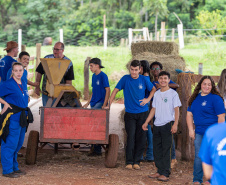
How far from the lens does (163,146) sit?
241 inches

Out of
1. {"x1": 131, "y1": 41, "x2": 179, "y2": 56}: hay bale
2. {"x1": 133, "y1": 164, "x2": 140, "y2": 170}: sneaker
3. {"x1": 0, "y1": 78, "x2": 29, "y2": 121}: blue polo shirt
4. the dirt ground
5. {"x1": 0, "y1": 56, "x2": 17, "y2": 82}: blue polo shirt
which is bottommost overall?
the dirt ground

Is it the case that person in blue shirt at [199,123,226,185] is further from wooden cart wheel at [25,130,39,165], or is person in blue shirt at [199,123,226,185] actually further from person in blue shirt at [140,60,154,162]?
wooden cart wheel at [25,130,39,165]

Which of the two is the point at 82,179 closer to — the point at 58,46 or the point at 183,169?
the point at 183,169

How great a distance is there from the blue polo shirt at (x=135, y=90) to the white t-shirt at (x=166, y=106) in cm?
58

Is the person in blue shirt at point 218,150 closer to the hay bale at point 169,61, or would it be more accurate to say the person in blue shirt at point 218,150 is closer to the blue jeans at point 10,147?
the blue jeans at point 10,147

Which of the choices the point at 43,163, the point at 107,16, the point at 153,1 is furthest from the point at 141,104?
the point at 107,16

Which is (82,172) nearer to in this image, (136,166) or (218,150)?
(136,166)

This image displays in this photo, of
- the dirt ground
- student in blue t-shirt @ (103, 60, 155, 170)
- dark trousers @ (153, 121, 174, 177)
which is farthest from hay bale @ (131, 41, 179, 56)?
dark trousers @ (153, 121, 174, 177)

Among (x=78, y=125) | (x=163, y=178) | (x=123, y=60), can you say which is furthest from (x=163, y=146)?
(x=123, y=60)

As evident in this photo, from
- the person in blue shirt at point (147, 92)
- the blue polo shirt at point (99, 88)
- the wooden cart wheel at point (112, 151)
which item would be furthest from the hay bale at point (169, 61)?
the wooden cart wheel at point (112, 151)

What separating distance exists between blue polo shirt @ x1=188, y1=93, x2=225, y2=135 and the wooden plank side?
4.90 ft

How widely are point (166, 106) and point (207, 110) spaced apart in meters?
0.77

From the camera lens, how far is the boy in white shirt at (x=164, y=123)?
6.07 m

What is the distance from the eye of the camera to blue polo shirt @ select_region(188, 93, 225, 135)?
539 centimetres
